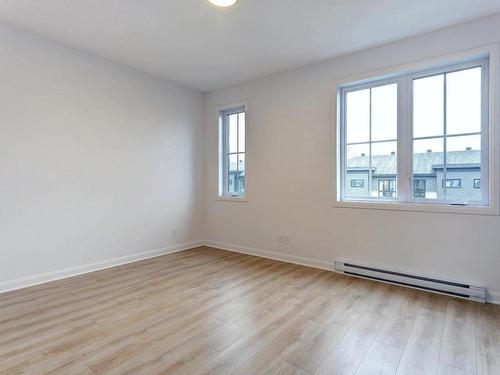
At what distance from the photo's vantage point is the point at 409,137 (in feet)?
10.3

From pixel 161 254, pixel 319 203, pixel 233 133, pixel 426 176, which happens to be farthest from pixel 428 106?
pixel 161 254

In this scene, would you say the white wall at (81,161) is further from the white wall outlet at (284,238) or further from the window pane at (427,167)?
the window pane at (427,167)

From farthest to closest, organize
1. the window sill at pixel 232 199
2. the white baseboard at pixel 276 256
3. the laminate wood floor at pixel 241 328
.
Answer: the window sill at pixel 232 199, the white baseboard at pixel 276 256, the laminate wood floor at pixel 241 328

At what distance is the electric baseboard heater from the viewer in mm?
2644

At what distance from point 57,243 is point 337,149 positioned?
3619 millimetres

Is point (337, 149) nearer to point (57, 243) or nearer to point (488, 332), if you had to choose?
point (488, 332)

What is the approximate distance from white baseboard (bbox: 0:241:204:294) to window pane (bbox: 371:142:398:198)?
3197 mm

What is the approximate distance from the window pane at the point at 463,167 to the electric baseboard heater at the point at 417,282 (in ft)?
2.90

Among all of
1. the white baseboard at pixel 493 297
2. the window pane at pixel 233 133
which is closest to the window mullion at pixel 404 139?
the white baseboard at pixel 493 297

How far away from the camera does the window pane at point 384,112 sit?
10.7 feet

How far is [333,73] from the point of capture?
11.8 feet

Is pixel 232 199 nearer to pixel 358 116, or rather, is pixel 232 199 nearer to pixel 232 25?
pixel 358 116

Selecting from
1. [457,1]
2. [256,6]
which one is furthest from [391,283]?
[256,6]

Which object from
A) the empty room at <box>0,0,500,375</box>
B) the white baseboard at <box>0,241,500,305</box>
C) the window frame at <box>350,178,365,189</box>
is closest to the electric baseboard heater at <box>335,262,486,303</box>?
the empty room at <box>0,0,500,375</box>
